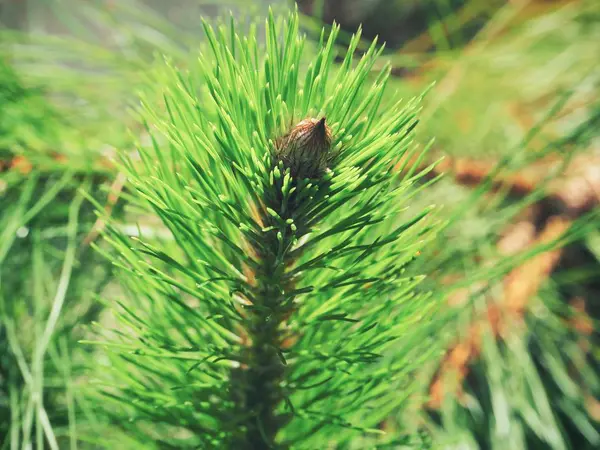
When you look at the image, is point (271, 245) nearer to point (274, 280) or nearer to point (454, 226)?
point (274, 280)

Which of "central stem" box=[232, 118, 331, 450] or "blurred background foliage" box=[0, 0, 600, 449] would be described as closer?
"central stem" box=[232, 118, 331, 450]

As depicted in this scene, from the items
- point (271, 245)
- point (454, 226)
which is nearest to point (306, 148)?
point (271, 245)

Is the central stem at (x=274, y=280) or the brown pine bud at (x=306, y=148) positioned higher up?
the brown pine bud at (x=306, y=148)

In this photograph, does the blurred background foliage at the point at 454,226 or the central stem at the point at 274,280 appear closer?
the central stem at the point at 274,280

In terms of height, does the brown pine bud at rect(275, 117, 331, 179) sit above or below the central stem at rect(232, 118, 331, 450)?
above
